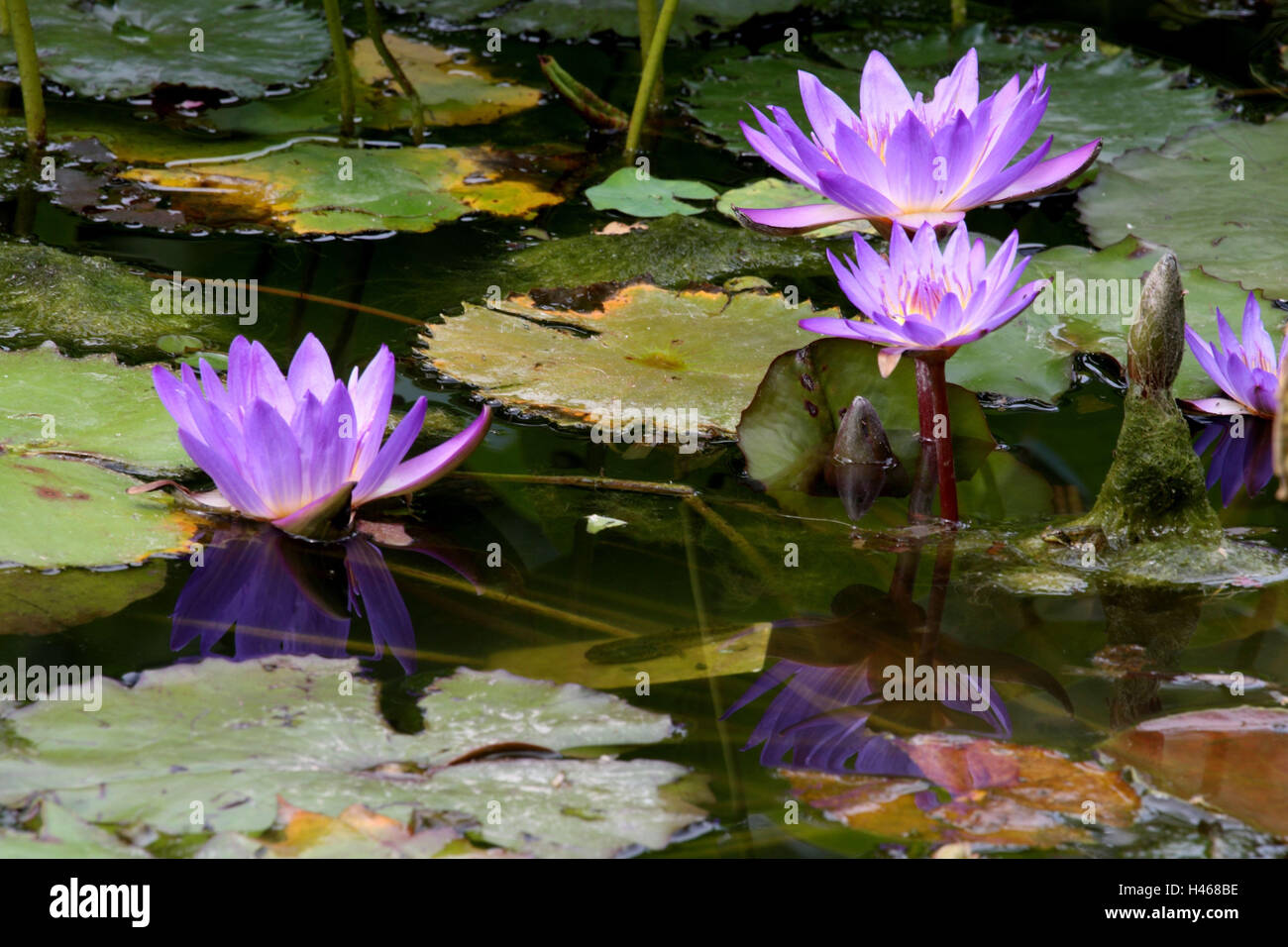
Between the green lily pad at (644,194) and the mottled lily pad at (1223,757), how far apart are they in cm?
210

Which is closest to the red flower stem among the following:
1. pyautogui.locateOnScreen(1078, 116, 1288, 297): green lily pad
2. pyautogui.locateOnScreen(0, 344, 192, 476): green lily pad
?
pyautogui.locateOnScreen(1078, 116, 1288, 297): green lily pad

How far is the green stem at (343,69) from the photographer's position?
3.35 metres

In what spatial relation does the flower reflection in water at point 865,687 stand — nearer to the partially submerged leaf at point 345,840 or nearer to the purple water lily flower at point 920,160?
the partially submerged leaf at point 345,840

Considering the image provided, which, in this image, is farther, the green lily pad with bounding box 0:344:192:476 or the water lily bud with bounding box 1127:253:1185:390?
the green lily pad with bounding box 0:344:192:476

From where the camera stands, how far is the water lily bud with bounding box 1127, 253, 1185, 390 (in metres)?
1.58

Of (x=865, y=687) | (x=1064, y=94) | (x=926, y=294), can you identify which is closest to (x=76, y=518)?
(x=865, y=687)

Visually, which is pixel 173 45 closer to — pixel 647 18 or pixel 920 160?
pixel 647 18

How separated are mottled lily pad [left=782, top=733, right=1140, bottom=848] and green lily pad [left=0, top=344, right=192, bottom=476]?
124cm

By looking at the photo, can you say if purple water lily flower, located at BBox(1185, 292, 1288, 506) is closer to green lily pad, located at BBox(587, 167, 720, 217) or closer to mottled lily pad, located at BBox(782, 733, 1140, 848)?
mottled lily pad, located at BBox(782, 733, 1140, 848)

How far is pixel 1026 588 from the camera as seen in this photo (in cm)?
164

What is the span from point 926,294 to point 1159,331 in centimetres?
34
